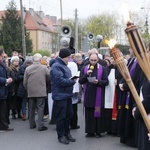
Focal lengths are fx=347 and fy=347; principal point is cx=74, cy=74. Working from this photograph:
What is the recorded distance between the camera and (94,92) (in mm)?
7211

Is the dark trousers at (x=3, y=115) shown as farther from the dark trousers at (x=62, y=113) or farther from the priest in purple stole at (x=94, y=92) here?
the priest in purple stole at (x=94, y=92)

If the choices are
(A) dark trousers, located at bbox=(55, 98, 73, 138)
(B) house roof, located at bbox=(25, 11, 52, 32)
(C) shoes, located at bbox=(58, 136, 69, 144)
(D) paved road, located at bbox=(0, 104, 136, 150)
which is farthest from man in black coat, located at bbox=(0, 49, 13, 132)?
(B) house roof, located at bbox=(25, 11, 52, 32)

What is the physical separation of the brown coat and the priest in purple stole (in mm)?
1324

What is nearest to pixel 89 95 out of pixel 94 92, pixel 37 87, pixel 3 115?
pixel 94 92

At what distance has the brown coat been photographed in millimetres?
8227

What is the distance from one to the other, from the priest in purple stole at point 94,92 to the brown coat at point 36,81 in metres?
1.32

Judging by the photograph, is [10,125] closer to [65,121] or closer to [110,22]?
[65,121]

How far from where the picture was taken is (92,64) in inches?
283

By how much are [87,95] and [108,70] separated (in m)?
0.77

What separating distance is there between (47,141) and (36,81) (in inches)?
66.1

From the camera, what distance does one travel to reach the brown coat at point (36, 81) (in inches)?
324

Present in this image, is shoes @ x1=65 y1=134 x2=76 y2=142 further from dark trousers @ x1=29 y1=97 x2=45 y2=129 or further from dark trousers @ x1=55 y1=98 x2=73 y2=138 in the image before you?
dark trousers @ x1=29 y1=97 x2=45 y2=129

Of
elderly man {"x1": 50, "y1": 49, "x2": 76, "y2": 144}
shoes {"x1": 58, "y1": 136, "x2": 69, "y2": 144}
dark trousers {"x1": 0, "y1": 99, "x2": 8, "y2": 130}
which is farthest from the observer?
dark trousers {"x1": 0, "y1": 99, "x2": 8, "y2": 130}

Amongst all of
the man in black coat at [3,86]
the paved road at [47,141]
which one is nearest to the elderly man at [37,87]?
the paved road at [47,141]
